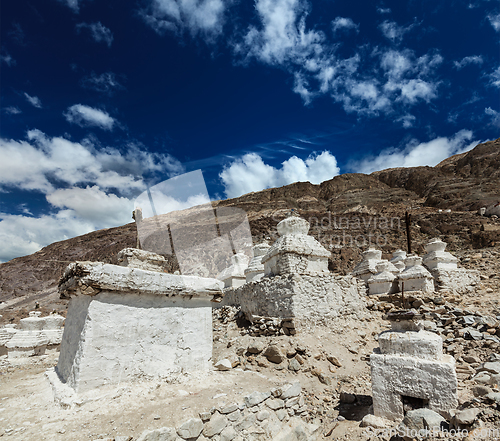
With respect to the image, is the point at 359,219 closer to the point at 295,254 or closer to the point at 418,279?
the point at 418,279

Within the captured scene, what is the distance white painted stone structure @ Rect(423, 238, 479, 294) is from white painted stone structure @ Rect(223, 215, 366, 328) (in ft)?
15.5

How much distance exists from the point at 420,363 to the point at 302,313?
336 centimetres

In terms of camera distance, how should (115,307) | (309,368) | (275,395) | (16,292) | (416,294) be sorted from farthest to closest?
(16,292) → (416,294) → (309,368) → (275,395) → (115,307)

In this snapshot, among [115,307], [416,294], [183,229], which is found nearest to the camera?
[115,307]

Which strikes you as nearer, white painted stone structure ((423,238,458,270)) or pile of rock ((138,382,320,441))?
pile of rock ((138,382,320,441))

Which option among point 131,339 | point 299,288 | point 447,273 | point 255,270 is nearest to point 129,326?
point 131,339

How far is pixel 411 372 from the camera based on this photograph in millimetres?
3465

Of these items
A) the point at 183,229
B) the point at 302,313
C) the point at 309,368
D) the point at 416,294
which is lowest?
the point at 309,368

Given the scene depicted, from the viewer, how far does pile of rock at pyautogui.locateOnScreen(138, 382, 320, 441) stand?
247 centimetres

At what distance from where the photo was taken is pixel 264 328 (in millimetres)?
6621

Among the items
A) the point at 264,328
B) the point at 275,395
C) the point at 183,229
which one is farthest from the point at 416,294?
the point at 183,229

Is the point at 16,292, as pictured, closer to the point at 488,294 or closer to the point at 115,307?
the point at 115,307
